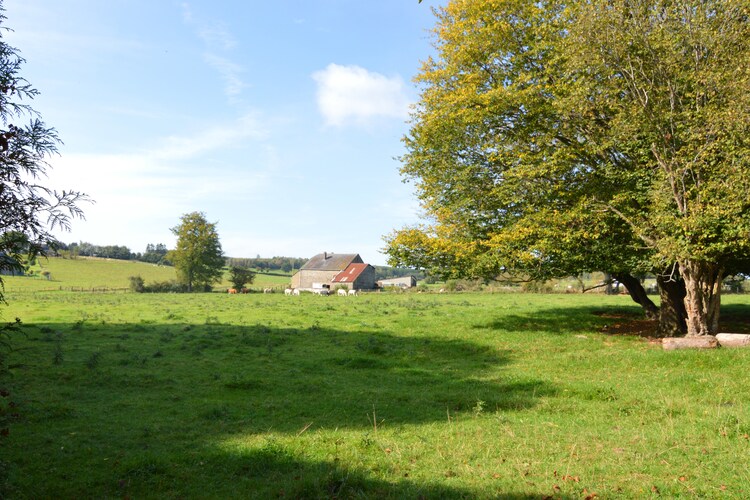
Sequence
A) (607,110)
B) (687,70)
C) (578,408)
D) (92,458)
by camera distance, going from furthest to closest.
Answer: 1. (607,110)
2. (687,70)
3. (578,408)
4. (92,458)

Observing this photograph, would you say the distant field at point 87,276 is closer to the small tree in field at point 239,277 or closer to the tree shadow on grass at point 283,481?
the small tree in field at point 239,277

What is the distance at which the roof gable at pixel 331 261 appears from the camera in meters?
107

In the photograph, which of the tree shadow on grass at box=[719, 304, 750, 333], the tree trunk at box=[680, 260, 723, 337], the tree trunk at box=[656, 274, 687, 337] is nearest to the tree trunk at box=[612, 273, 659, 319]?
the tree trunk at box=[656, 274, 687, 337]

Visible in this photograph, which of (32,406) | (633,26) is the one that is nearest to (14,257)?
(32,406)

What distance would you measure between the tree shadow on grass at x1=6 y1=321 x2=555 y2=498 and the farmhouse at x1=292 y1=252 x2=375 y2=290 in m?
74.9

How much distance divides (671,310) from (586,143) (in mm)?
8902

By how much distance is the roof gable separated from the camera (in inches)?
4208

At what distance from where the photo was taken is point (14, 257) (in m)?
7.86

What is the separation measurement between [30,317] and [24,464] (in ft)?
83.7

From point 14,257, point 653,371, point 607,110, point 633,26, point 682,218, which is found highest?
point 633,26

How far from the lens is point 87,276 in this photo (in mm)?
104625

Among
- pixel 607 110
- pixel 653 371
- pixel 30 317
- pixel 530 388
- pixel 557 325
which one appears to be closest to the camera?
pixel 530 388

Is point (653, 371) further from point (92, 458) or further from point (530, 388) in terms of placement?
point (92, 458)

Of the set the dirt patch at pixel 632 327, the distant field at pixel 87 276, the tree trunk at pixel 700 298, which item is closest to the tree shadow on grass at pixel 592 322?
the dirt patch at pixel 632 327
